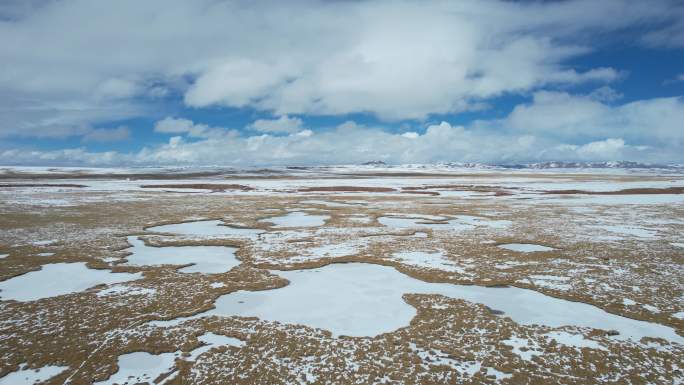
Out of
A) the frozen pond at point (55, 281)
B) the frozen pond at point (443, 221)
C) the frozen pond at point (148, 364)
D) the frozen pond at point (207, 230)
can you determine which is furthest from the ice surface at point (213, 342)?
the frozen pond at point (443, 221)

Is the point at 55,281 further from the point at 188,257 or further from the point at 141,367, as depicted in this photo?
the point at 141,367

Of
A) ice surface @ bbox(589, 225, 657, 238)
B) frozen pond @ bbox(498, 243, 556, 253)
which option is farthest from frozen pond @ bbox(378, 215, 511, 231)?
ice surface @ bbox(589, 225, 657, 238)

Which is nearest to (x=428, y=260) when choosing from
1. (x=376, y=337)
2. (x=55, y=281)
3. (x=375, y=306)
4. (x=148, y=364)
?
(x=375, y=306)

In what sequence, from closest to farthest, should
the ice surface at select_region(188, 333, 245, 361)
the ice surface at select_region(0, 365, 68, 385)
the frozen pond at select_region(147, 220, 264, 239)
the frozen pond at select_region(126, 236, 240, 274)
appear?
the ice surface at select_region(0, 365, 68, 385), the ice surface at select_region(188, 333, 245, 361), the frozen pond at select_region(126, 236, 240, 274), the frozen pond at select_region(147, 220, 264, 239)

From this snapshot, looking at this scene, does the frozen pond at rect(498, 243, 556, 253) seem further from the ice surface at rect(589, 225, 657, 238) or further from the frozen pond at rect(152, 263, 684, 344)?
the ice surface at rect(589, 225, 657, 238)

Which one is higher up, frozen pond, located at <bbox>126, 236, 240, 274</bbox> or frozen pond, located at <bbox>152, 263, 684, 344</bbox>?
frozen pond, located at <bbox>126, 236, 240, 274</bbox>

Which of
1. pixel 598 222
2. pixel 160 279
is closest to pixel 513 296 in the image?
pixel 160 279
